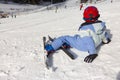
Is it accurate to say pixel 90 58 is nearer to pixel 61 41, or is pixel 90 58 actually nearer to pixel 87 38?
pixel 87 38

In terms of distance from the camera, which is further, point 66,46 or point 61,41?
→ point 66,46

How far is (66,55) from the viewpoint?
5723 millimetres

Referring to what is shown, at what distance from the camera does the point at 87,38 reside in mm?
5387

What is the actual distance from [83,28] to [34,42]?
2.01 meters

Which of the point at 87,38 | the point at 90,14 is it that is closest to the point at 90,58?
the point at 87,38

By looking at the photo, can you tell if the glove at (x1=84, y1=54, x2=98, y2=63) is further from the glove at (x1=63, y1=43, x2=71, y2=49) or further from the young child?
the glove at (x1=63, y1=43, x2=71, y2=49)

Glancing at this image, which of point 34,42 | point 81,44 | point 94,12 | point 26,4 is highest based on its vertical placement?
point 94,12

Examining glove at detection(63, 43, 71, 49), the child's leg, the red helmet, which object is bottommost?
glove at detection(63, 43, 71, 49)

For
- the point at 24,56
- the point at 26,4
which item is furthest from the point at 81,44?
the point at 26,4

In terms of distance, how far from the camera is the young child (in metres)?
5.37

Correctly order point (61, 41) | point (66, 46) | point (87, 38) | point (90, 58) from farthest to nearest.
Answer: point (66, 46) < point (61, 41) < point (87, 38) < point (90, 58)

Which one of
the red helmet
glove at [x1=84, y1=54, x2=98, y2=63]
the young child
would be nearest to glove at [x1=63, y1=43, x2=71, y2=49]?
the young child

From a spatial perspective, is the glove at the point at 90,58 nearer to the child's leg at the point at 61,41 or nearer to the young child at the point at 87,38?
the young child at the point at 87,38

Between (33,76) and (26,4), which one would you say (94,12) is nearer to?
(33,76)
